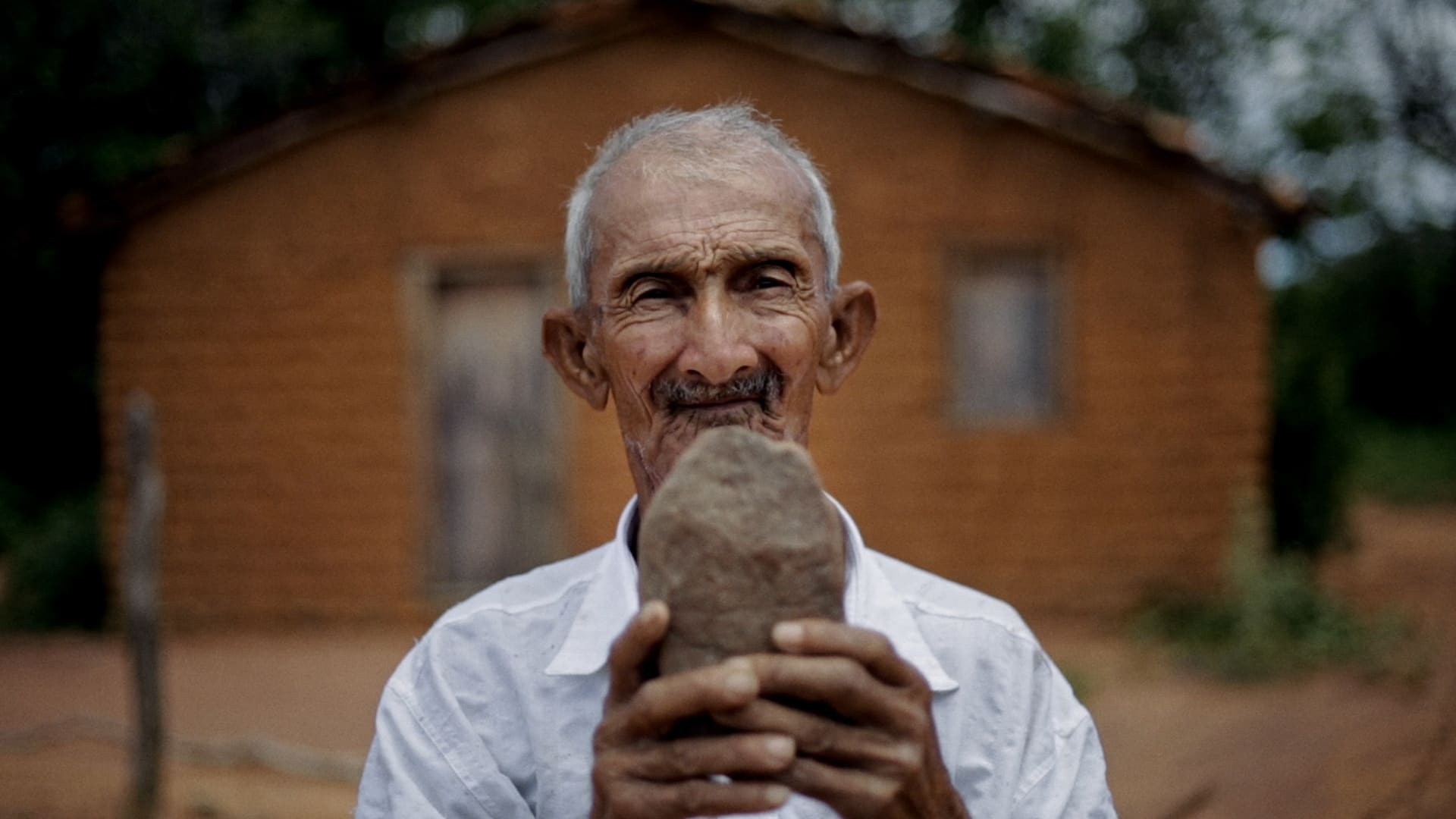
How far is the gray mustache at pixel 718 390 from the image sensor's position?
5.66 ft

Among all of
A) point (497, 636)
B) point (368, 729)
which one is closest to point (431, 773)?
point (497, 636)

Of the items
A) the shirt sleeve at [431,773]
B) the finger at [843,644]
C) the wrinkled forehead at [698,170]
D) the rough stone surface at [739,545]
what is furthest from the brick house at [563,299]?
the finger at [843,644]

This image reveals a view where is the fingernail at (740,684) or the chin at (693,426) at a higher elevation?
the chin at (693,426)

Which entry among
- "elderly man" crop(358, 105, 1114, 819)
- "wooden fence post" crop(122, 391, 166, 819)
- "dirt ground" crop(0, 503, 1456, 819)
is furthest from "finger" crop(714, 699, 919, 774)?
"wooden fence post" crop(122, 391, 166, 819)

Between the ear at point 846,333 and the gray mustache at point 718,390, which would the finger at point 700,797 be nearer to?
the gray mustache at point 718,390

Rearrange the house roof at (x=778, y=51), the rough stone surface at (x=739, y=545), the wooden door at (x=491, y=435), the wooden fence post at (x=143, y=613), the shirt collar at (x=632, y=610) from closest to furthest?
the rough stone surface at (x=739, y=545), the shirt collar at (x=632, y=610), the wooden fence post at (x=143, y=613), the house roof at (x=778, y=51), the wooden door at (x=491, y=435)

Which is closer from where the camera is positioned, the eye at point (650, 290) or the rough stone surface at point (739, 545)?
the rough stone surface at point (739, 545)

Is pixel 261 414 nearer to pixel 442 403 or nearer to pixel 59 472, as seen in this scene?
pixel 442 403

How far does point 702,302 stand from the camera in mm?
1726

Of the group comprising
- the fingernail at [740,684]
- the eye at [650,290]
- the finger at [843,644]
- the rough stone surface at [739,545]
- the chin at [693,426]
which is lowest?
the fingernail at [740,684]

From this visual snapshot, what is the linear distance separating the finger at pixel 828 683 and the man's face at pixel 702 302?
0.47 metres

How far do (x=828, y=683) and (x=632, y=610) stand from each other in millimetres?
537

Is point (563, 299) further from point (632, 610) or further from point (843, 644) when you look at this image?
point (843, 644)

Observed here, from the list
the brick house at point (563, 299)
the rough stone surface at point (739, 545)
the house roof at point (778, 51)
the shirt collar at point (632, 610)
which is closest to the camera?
the rough stone surface at point (739, 545)
